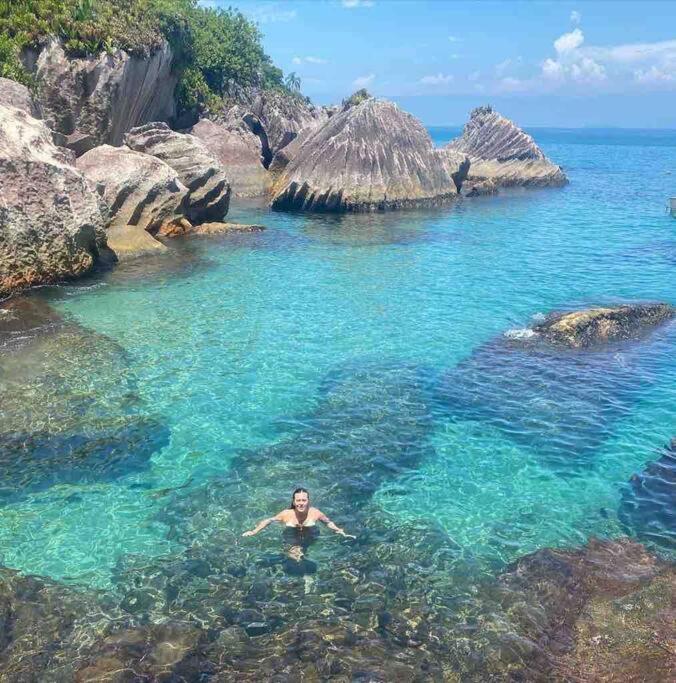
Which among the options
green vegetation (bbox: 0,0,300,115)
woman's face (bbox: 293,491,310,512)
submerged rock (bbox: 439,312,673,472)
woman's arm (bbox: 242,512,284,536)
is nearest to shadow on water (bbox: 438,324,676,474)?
submerged rock (bbox: 439,312,673,472)

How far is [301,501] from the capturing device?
37.9ft

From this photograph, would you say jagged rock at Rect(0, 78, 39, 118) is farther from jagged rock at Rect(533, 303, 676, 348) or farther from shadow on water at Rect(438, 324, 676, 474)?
jagged rock at Rect(533, 303, 676, 348)

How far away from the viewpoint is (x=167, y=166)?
32.2 m

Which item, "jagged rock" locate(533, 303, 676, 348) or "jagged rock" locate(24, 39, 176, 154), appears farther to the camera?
"jagged rock" locate(24, 39, 176, 154)

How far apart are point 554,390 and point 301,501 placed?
8428 mm

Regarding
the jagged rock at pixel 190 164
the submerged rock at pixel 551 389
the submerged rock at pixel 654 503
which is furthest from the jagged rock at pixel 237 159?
the submerged rock at pixel 654 503

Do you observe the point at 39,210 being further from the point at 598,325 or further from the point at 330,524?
the point at 598,325

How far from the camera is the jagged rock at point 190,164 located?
34812 mm

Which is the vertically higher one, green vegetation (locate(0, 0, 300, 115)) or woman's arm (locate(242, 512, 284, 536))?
green vegetation (locate(0, 0, 300, 115))

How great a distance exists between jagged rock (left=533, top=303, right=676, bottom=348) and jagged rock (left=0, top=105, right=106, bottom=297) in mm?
16406

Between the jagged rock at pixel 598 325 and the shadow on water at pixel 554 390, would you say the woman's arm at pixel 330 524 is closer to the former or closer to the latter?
the shadow on water at pixel 554 390

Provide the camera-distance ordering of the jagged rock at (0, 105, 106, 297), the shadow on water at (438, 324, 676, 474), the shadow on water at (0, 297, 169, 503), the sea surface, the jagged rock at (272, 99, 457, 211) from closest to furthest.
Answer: the sea surface → the shadow on water at (0, 297, 169, 503) → the shadow on water at (438, 324, 676, 474) → the jagged rock at (0, 105, 106, 297) → the jagged rock at (272, 99, 457, 211)

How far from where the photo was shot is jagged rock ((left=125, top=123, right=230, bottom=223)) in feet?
114

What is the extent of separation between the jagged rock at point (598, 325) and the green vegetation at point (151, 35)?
28589 millimetres
